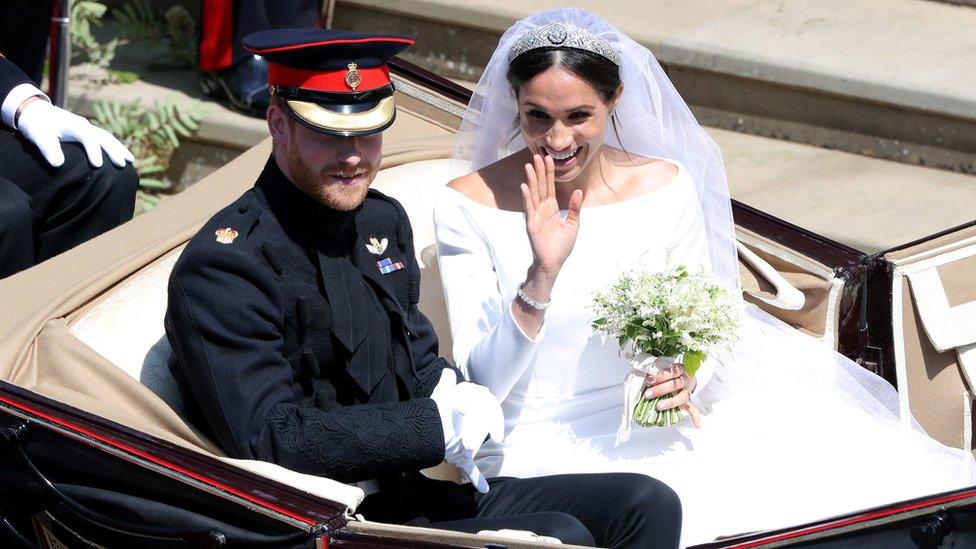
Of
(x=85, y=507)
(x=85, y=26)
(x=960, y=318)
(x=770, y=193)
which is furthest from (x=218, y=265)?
(x=85, y=26)

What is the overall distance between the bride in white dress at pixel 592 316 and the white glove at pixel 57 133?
0.88 metres

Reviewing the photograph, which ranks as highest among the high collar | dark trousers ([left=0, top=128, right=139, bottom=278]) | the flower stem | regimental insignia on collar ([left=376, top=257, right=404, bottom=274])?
the high collar

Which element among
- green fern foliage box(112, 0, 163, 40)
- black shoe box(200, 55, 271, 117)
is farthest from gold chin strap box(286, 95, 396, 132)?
green fern foliage box(112, 0, 163, 40)

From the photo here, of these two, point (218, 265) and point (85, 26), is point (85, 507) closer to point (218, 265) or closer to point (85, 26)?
point (218, 265)

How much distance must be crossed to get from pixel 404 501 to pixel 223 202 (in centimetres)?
88

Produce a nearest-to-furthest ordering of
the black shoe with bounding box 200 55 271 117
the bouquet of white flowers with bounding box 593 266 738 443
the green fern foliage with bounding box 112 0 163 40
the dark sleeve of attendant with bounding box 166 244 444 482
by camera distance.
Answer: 1. the dark sleeve of attendant with bounding box 166 244 444 482
2. the bouquet of white flowers with bounding box 593 266 738 443
3. the black shoe with bounding box 200 55 271 117
4. the green fern foliage with bounding box 112 0 163 40

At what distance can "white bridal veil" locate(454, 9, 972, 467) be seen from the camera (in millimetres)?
2742

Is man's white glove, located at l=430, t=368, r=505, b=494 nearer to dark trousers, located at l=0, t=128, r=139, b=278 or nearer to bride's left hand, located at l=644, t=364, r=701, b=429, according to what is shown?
bride's left hand, located at l=644, t=364, r=701, b=429

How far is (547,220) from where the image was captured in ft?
8.03

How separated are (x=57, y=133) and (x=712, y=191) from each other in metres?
1.51

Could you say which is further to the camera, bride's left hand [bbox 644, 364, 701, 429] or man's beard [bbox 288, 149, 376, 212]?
bride's left hand [bbox 644, 364, 701, 429]

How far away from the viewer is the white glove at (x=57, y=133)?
9.71ft

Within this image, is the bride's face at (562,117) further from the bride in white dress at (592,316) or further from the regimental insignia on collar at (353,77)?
the regimental insignia on collar at (353,77)

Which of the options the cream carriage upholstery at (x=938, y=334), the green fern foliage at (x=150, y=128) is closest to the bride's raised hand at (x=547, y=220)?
the cream carriage upholstery at (x=938, y=334)
